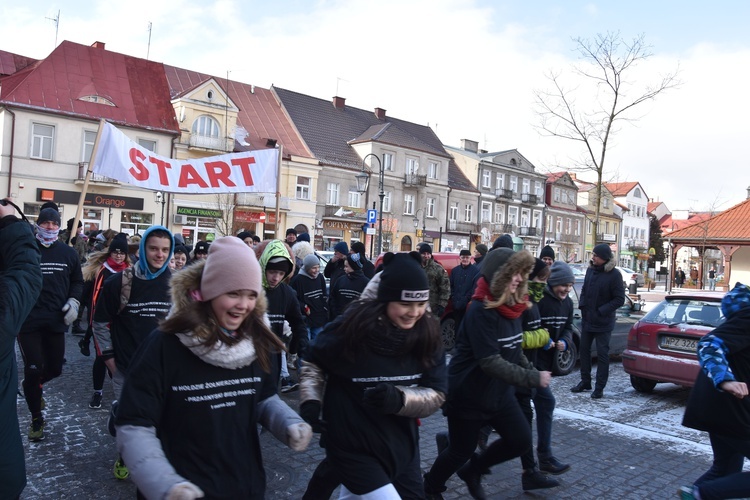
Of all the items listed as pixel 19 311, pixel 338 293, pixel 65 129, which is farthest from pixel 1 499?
pixel 65 129

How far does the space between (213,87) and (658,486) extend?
110 ft

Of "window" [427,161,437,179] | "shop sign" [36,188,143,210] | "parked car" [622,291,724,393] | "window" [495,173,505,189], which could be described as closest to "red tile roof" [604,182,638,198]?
"window" [495,173,505,189]

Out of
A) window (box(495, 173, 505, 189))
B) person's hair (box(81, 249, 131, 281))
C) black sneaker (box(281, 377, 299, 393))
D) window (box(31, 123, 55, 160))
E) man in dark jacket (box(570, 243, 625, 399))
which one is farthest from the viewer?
window (box(495, 173, 505, 189))

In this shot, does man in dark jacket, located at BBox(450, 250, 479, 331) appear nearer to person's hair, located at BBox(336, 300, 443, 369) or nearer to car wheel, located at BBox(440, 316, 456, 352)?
car wheel, located at BBox(440, 316, 456, 352)

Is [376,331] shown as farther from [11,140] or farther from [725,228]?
[725,228]

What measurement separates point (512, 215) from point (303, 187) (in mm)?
25496

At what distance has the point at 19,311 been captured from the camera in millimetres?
2426

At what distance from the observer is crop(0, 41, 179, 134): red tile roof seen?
29516 millimetres

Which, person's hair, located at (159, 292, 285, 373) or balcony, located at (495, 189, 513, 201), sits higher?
balcony, located at (495, 189, 513, 201)

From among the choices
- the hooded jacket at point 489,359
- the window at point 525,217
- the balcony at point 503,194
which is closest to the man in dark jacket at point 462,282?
the hooded jacket at point 489,359

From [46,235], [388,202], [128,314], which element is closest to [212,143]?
[388,202]

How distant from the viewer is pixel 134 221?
32.0 metres

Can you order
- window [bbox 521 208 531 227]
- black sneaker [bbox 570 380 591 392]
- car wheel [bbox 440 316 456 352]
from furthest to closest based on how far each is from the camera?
window [bbox 521 208 531 227], car wheel [bbox 440 316 456 352], black sneaker [bbox 570 380 591 392]

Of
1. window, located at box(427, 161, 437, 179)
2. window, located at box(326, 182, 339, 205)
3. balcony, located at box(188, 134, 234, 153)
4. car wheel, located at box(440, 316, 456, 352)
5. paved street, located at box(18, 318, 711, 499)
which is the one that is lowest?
paved street, located at box(18, 318, 711, 499)
